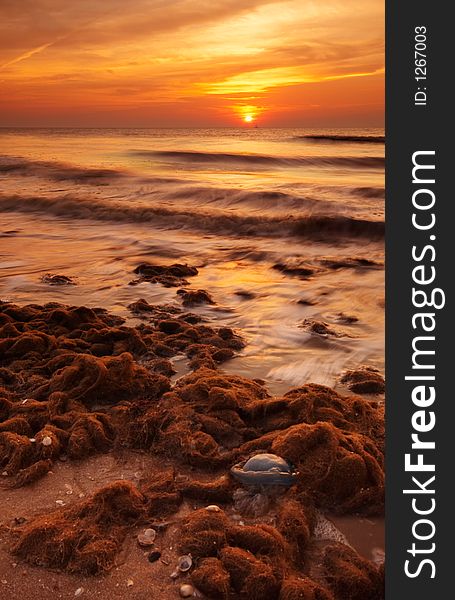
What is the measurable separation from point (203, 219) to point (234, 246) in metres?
3.53

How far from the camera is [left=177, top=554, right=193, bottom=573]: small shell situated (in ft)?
9.61

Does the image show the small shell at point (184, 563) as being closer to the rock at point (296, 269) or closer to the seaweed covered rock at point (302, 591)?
the seaweed covered rock at point (302, 591)

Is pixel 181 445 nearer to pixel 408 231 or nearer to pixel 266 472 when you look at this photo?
pixel 266 472

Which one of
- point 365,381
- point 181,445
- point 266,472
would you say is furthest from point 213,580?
point 365,381

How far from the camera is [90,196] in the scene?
19.9 metres

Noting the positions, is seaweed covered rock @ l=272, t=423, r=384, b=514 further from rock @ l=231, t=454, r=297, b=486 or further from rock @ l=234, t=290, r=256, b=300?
rock @ l=234, t=290, r=256, b=300

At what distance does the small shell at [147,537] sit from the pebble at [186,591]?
15.7 inches

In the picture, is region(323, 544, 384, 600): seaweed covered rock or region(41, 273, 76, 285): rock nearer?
region(323, 544, 384, 600): seaweed covered rock

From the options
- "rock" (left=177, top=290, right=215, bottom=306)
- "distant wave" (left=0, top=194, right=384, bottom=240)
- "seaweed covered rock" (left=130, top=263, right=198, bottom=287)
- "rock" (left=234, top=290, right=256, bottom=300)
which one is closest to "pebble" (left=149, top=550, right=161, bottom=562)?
"rock" (left=177, top=290, right=215, bottom=306)

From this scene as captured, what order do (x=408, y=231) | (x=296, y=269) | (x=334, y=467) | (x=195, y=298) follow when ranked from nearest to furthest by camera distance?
(x=408, y=231) → (x=334, y=467) → (x=195, y=298) → (x=296, y=269)

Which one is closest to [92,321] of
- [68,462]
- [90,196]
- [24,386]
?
[24,386]

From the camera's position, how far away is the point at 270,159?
33406 mm

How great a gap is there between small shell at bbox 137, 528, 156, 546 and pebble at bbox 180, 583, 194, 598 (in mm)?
399

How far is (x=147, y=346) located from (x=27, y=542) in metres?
3.17
